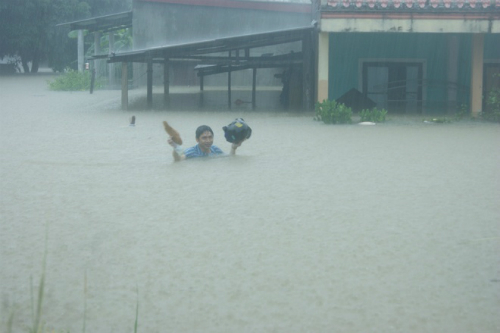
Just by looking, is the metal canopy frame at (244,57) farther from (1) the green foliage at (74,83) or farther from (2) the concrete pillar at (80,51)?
(2) the concrete pillar at (80,51)

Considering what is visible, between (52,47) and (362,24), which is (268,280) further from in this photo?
(52,47)

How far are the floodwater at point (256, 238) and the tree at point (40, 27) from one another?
111 ft

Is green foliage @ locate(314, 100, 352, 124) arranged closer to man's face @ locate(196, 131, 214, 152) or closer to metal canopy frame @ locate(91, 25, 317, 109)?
metal canopy frame @ locate(91, 25, 317, 109)

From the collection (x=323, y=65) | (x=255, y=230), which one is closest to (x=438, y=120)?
(x=323, y=65)

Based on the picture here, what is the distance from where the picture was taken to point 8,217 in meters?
6.95

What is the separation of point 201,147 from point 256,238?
4666 millimetres

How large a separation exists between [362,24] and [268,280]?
1324 centimetres

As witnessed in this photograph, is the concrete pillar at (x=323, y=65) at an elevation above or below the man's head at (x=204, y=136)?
above

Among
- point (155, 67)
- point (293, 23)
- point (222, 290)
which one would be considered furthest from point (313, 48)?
point (222, 290)

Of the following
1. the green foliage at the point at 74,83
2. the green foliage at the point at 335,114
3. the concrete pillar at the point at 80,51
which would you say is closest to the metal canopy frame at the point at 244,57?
the green foliage at the point at 335,114

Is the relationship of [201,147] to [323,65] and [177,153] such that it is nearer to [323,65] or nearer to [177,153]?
[177,153]

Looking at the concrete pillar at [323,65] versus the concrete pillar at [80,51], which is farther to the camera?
the concrete pillar at [80,51]

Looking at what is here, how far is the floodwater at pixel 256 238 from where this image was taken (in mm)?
4331

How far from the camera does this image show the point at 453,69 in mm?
21328
